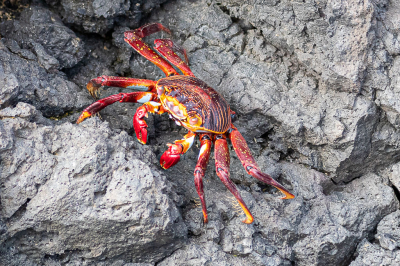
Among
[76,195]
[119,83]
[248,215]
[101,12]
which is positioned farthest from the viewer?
[101,12]

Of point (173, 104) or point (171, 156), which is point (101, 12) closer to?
point (173, 104)

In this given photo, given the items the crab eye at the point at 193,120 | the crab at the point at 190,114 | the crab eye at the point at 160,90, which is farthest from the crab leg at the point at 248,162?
the crab eye at the point at 160,90

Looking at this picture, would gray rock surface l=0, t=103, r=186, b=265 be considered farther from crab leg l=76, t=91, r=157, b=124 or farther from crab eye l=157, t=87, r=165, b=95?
crab eye l=157, t=87, r=165, b=95

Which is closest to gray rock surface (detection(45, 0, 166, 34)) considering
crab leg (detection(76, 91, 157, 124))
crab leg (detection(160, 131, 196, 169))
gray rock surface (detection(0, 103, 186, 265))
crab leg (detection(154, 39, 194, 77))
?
crab leg (detection(154, 39, 194, 77))

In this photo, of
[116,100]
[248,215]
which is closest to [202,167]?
[248,215]

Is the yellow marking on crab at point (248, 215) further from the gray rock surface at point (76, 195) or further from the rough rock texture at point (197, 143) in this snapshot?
the gray rock surface at point (76, 195)
